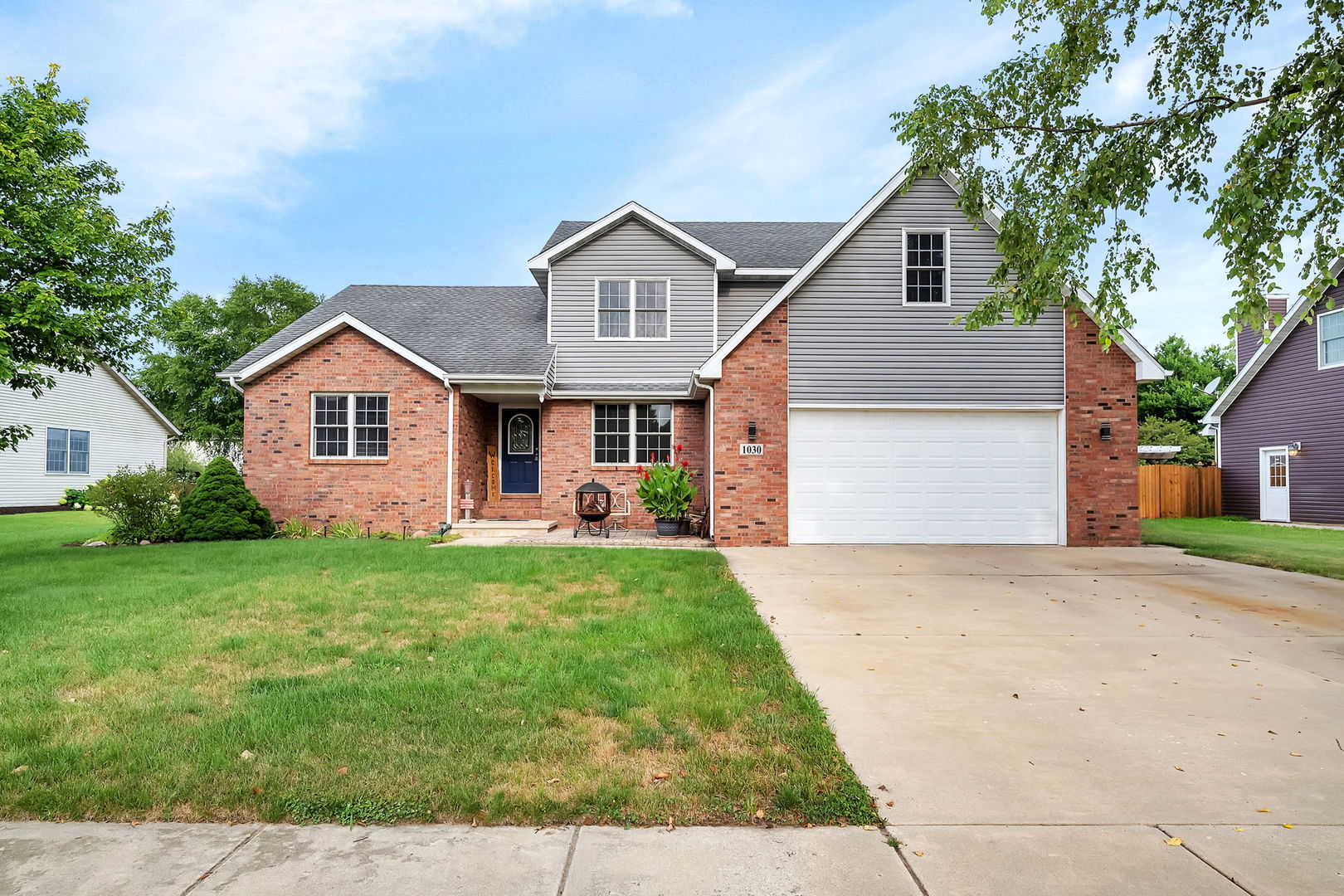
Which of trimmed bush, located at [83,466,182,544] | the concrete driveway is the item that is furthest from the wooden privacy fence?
trimmed bush, located at [83,466,182,544]

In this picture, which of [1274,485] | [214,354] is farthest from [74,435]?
[1274,485]

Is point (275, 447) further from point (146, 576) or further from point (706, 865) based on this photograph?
point (706, 865)

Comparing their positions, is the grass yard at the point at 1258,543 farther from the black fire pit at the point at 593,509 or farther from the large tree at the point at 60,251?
the large tree at the point at 60,251

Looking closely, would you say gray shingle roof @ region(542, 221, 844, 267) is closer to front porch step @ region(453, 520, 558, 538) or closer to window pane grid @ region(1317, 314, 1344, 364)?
front porch step @ region(453, 520, 558, 538)

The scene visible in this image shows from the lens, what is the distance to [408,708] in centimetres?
409

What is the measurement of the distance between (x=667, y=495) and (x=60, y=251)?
33.6 ft

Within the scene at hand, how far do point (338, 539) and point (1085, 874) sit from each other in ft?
44.0

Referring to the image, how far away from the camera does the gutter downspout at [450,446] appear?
14.7 metres

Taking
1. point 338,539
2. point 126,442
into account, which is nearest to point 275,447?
point 338,539

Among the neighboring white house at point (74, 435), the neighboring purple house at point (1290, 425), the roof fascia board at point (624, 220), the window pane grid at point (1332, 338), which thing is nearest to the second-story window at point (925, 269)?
the roof fascia board at point (624, 220)

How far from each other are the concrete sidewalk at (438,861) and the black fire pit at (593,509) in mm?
11063

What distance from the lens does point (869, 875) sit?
8.27 ft

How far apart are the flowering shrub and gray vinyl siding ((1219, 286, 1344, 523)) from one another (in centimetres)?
1777

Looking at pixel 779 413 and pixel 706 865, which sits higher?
pixel 779 413
